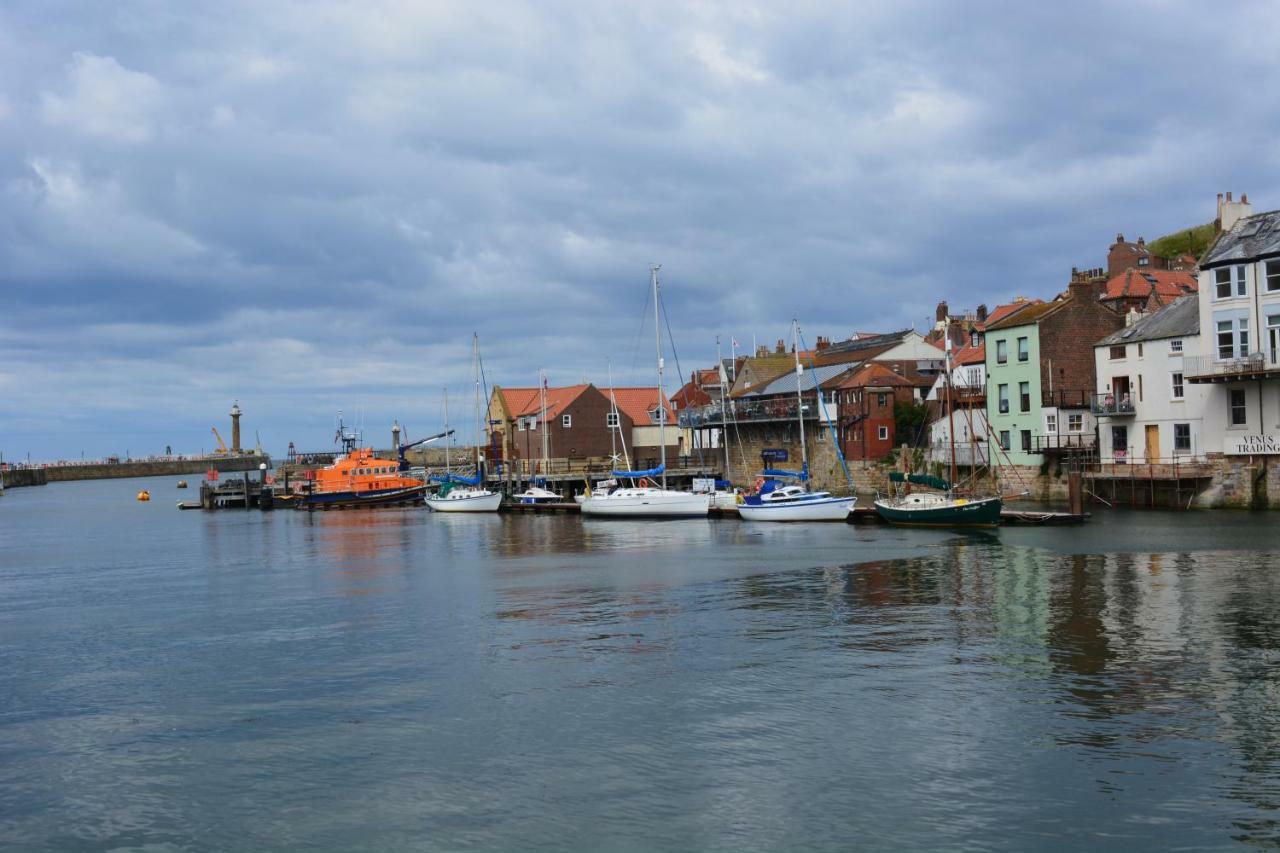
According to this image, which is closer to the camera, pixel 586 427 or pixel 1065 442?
pixel 1065 442

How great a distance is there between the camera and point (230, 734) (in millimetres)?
21422

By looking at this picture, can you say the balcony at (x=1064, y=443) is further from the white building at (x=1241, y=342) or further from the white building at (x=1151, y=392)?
the white building at (x=1241, y=342)

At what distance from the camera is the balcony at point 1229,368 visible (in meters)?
59.0

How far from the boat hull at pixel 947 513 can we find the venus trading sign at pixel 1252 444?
1324cm

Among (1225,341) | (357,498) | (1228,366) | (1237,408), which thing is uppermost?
(1225,341)

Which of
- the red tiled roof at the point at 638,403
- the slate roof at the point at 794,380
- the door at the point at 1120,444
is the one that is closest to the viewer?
the door at the point at 1120,444

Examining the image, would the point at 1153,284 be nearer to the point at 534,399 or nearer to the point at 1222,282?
the point at 1222,282

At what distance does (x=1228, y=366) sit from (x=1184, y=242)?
78.5 meters

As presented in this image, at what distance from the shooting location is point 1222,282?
204ft

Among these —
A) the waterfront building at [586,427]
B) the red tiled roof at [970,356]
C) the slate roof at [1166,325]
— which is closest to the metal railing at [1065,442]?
the slate roof at [1166,325]

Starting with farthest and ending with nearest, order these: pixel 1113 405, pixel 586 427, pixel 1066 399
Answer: pixel 586 427
pixel 1066 399
pixel 1113 405

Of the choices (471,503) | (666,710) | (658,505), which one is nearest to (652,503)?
(658,505)

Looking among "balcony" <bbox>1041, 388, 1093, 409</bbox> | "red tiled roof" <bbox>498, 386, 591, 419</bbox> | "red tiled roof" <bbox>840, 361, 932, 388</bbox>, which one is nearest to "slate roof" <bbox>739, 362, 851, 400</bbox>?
"red tiled roof" <bbox>840, 361, 932, 388</bbox>

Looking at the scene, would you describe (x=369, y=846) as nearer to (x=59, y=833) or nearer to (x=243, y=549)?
(x=59, y=833)
